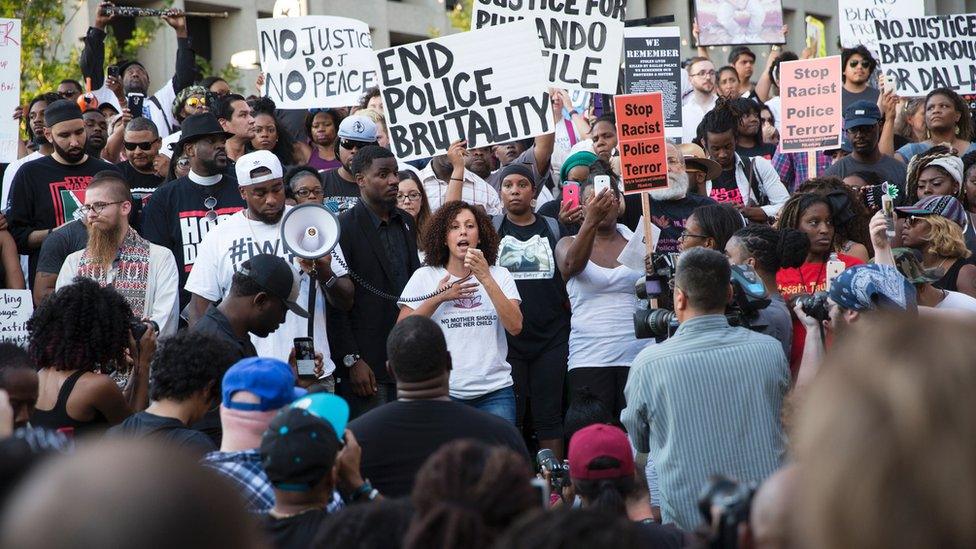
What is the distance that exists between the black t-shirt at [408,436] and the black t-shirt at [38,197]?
14.9ft

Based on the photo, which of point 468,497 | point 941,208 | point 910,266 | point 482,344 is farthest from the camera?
point 941,208

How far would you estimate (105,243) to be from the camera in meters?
7.47

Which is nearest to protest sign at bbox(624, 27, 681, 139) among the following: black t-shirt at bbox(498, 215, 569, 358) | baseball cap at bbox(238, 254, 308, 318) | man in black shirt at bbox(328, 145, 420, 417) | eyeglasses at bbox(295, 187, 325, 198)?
black t-shirt at bbox(498, 215, 569, 358)

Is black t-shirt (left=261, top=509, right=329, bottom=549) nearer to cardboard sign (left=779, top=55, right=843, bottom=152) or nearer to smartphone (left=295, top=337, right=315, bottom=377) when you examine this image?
smartphone (left=295, top=337, right=315, bottom=377)

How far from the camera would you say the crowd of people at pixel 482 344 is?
1.61 metres

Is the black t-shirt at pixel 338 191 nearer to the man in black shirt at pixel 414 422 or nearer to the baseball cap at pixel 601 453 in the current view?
the man in black shirt at pixel 414 422

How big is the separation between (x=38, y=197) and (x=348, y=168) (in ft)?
6.75

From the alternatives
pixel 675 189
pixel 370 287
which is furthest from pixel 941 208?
pixel 370 287

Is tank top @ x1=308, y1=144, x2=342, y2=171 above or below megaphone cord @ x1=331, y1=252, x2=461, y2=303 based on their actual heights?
above

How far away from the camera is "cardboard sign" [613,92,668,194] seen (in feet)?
27.1

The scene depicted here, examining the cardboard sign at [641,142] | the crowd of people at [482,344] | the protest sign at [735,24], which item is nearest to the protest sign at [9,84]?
the crowd of people at [482,344]

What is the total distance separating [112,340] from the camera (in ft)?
18.5

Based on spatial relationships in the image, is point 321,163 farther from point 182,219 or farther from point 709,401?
point 709,401

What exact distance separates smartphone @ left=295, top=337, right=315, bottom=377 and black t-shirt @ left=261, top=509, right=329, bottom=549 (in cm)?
312
